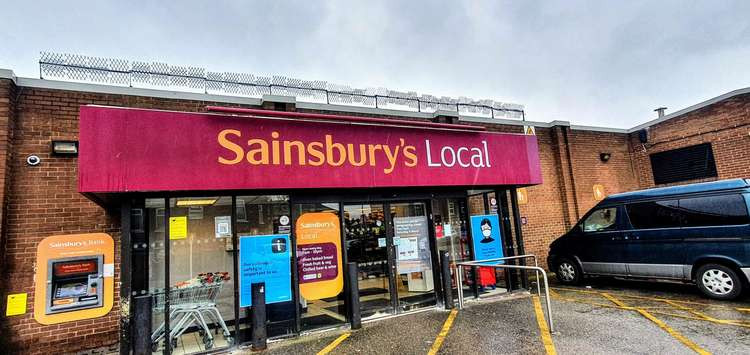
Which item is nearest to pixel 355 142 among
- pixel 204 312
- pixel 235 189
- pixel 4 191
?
pixel 235 189

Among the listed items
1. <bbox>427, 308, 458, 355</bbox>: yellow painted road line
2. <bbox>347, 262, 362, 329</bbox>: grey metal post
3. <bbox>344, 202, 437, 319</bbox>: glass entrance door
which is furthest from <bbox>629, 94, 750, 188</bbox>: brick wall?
<bbox>347, 262, 362, 329</bbox>: grey metal post

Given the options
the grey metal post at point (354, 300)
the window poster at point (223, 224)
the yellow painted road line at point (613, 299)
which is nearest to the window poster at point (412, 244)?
the grey metal post at point (354, 300)

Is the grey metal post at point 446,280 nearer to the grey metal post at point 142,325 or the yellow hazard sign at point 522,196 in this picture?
the yellow hazard sign at point 522,196

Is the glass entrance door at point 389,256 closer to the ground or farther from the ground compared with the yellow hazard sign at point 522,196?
closer to the ground

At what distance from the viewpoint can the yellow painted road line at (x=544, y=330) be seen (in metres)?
4.73

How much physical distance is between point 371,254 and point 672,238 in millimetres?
5481

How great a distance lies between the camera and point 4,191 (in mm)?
5574

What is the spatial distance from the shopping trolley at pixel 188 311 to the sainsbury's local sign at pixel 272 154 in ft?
5.23

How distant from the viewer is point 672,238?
7.16 metres

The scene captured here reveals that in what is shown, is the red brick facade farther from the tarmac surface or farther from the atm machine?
the tarmac surface

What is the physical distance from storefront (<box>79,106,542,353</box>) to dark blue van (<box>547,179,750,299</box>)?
2513mm

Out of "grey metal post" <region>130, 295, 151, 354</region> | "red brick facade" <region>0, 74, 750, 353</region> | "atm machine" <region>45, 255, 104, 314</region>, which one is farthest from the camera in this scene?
"atm machine" <region>45, 255, 104, 314</region>

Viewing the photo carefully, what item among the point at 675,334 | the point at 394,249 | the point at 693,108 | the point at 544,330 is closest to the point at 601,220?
the point at 675,334

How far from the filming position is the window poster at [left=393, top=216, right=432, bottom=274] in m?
7.06
